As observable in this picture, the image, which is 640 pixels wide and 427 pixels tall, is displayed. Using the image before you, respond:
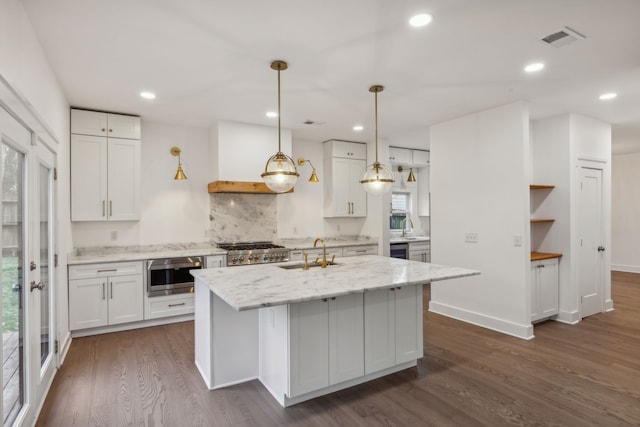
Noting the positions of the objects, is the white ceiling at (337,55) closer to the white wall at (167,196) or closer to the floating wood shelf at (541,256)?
the white wall at (167,196)

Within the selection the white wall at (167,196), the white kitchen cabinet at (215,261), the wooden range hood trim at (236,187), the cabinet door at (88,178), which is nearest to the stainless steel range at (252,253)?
the white kitchen cabinet at (215,261)

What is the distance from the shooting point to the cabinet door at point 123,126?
4406mm

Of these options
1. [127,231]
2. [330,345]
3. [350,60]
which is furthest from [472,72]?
[127,231]

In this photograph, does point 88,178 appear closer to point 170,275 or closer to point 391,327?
point 170,275

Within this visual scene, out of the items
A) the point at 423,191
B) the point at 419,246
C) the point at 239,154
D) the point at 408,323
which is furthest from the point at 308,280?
the point at 423,191

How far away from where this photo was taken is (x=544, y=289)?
4.36 meters

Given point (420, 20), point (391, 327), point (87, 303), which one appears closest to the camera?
point (420, 20)

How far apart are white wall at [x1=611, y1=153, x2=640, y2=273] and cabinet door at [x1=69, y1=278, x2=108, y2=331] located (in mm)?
10021

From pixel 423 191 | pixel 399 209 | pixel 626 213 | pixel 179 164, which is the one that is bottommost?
pixel 626 213

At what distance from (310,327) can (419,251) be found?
5.06 m

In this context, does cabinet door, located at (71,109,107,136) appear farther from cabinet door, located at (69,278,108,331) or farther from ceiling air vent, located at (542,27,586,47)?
ceiling air vent, located at (542,27,586,47)

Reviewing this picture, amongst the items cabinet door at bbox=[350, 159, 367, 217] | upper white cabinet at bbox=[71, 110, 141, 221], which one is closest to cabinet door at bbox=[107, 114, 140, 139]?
upper white cabinet at bbox=[71, 110, 141, 221]

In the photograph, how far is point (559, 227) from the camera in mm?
4559

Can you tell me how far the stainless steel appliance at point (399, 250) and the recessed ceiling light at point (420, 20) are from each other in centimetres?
483
